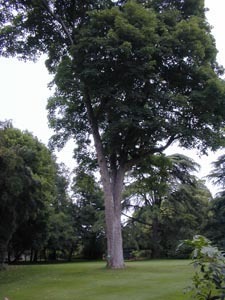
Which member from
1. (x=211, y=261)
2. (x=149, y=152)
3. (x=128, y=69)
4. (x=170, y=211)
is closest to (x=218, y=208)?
(x=170, y=211)

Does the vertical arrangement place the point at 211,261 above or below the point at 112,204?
below

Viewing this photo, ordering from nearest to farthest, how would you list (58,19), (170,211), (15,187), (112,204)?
(15,187) → (112,204) → (58,19) → (170,211)

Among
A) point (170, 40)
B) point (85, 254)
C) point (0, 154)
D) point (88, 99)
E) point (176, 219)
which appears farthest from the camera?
point (85, 254)

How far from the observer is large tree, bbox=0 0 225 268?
1675 cm

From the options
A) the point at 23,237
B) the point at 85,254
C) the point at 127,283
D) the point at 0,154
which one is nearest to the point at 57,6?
the point at 0,154

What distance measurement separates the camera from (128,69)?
16703 millimetres

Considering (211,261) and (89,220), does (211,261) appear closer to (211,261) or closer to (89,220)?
(211,261)

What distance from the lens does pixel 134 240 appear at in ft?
129

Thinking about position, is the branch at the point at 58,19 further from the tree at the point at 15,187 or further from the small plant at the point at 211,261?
the small plant at the point at 211,261

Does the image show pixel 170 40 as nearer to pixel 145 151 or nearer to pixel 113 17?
pixel 113 17

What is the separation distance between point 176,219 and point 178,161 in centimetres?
585

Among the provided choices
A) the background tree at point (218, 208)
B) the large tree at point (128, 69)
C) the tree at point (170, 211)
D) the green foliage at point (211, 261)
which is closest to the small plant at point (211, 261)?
the green foliage at point (211, 261)

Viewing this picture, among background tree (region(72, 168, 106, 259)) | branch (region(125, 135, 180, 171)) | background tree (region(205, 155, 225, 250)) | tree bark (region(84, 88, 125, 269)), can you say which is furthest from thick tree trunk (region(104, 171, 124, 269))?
background tree (region(72, 168, 106, 259))

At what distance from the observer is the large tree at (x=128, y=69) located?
1675 cm
